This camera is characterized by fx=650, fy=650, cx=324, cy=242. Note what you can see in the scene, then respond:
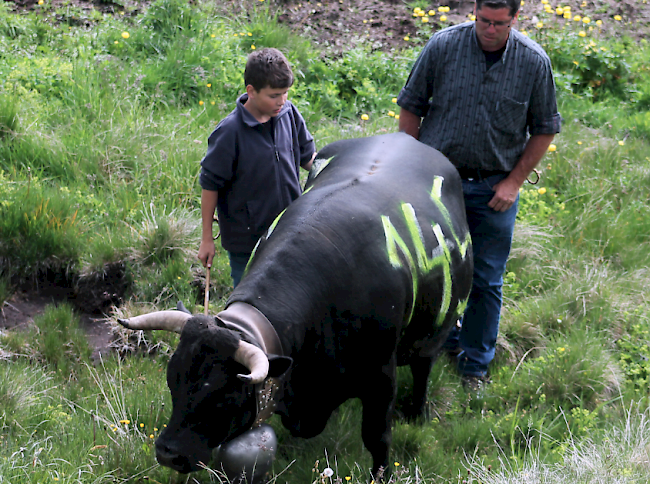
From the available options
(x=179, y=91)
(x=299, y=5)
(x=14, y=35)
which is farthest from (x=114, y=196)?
(x=299, y=5)

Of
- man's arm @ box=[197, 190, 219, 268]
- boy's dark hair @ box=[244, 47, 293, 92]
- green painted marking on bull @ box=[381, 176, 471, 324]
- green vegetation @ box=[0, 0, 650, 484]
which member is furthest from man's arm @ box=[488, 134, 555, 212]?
man's arm @ box=[197, 190, 219, 268]

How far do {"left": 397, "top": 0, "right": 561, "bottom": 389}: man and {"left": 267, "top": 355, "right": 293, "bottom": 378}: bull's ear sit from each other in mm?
1903

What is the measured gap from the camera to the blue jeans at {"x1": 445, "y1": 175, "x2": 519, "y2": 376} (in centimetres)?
398

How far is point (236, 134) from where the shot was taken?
351 centimetres

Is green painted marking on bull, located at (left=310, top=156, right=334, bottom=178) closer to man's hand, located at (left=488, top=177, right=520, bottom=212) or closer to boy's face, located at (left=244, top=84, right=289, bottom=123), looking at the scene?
boy's face, located at (left=244, top=84, right=289, bottom=123)

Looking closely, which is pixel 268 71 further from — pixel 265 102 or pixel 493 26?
pixel 493 26

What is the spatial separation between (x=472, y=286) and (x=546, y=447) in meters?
1.08

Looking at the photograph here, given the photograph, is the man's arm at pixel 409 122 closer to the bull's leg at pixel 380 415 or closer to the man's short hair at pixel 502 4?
the man's short hair at pixel 502 4

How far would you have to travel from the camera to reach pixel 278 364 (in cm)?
256

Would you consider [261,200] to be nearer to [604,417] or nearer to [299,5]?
[604,417]

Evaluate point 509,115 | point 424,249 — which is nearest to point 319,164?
point 424,249

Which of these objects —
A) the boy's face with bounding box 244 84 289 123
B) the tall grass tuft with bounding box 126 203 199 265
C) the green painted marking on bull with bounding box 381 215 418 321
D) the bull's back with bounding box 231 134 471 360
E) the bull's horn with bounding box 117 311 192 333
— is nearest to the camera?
the bull's horn with bounding box 117 311 192 333

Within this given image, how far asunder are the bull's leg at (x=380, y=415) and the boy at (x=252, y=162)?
3.67ft

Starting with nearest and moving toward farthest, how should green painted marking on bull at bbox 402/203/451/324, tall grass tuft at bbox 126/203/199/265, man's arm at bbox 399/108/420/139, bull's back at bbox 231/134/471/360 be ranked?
bull's back at bbox 231/134/471/360 → green painted marking on bull at bbox 402/203/451/324 → man's arm at bbox 399/108/420/139 → tall grass tuft at bbox 126/203/199/265
